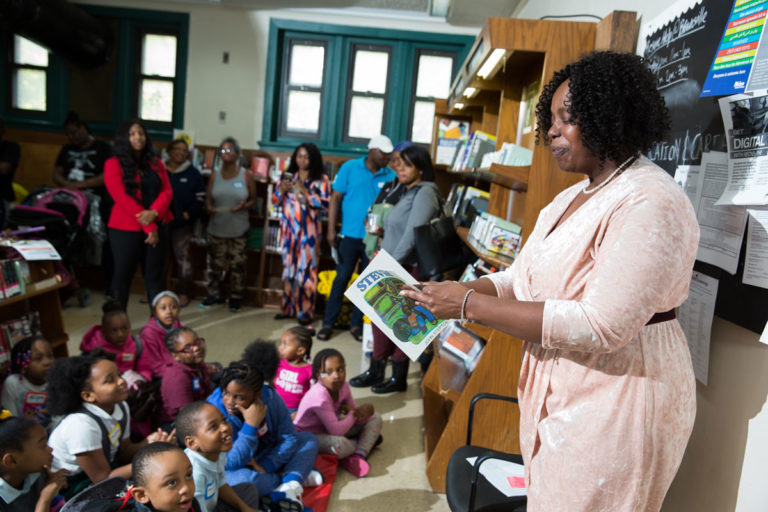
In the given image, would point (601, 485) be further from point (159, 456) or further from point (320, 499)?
point (320, 499)

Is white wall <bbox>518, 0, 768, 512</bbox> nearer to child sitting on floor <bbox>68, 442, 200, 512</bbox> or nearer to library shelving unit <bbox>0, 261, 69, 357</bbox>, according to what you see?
child sitting on floor <bbox>68, 442, 200, 512</bbox>

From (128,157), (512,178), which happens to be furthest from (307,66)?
(512,178)

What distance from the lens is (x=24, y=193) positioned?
17.5 ft

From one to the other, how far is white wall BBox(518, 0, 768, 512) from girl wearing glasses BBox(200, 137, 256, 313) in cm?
440

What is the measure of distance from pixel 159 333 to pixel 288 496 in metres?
1.41

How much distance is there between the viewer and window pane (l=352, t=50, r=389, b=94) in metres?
6.08

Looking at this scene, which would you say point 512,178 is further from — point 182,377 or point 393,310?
point 182,377

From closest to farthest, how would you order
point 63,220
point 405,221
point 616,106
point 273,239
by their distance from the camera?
point 616,106 → point 405,221 → point 63,220 → point 273,239

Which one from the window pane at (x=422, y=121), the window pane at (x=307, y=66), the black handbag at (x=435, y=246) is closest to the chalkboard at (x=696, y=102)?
the black handbag at (x=435, y=246)

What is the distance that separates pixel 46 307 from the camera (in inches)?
127

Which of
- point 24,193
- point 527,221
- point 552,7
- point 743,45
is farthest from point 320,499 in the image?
point 24,193

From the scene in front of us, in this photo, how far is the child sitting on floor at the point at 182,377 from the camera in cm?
264

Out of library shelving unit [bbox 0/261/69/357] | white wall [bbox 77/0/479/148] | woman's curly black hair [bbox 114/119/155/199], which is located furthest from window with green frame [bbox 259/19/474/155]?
library shelving unit [bbox 0/261/69/357]

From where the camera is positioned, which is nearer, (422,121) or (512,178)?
(512,178)
